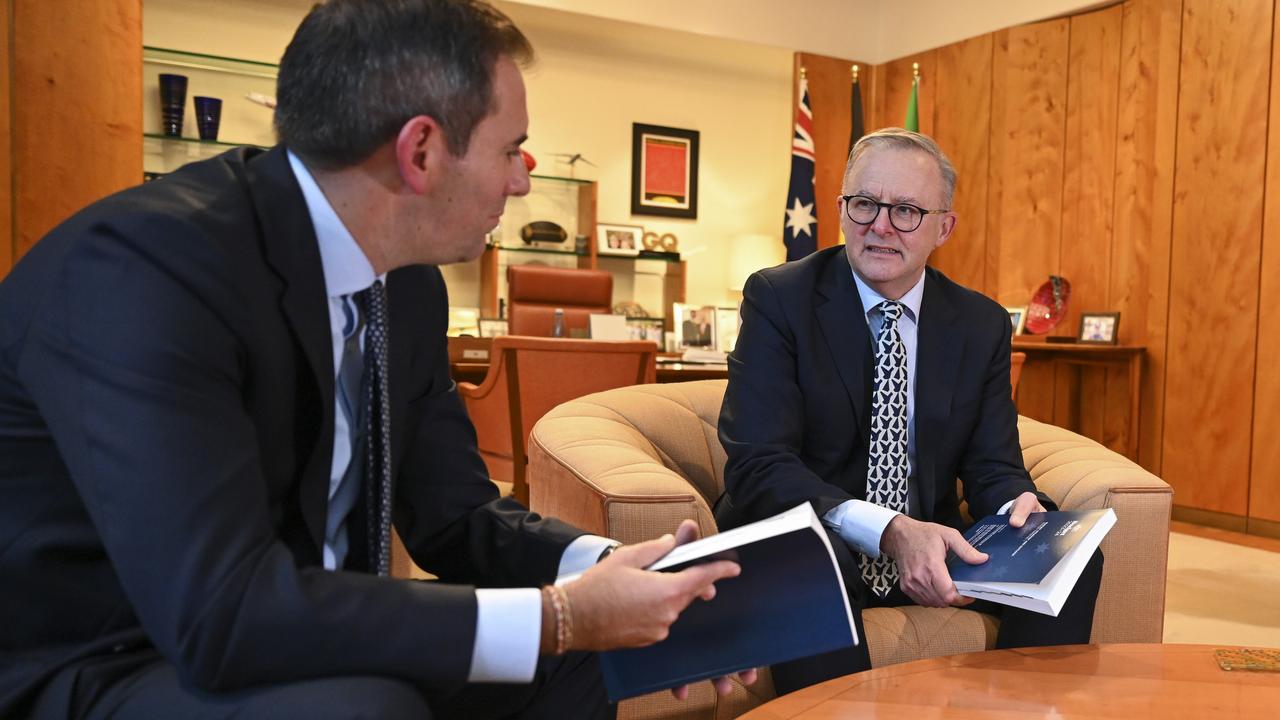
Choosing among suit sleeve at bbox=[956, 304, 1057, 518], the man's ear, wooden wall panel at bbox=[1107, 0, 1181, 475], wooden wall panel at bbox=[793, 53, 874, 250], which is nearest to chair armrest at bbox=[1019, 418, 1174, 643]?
suit sleeve at bbox=[956, 304, 1057, 518]

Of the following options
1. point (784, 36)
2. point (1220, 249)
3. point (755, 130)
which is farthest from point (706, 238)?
point (1220, 249)

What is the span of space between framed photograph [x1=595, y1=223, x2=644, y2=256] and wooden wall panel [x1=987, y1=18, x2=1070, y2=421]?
2489mm

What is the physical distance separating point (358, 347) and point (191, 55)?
5740 mm

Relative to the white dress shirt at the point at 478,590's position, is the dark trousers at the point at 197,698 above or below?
below

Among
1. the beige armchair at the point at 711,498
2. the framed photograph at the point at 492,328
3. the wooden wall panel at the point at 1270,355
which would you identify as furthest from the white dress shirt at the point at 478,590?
the wooden wall panel at the point at 1270,355

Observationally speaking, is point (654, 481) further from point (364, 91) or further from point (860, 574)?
point (364, 91)

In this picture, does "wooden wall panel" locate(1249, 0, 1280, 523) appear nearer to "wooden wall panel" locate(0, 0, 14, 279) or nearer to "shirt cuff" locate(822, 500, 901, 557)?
"shirt cuff" locate(822, 500, 901, 557)

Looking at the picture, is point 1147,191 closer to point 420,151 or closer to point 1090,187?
point 1090,187

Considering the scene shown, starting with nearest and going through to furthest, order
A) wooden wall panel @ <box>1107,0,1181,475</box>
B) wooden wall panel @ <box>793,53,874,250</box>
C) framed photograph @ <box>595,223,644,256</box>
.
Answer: wooden wall panel @ <box>1107,0,1181,475</box> < wooden wall panel @ <box>793,53,874,250</box> < framed photograph @ <box>595,223,644,256</box>

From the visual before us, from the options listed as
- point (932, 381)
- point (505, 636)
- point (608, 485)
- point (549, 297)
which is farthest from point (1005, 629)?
point (549, 297)

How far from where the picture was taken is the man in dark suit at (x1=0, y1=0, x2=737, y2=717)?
90 cm

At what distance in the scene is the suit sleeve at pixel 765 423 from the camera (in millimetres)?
1875

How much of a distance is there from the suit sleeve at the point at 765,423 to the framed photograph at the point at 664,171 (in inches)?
222

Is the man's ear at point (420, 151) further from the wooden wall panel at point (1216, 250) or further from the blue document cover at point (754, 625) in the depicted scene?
the wooden wall panel at point (1216, 250)
